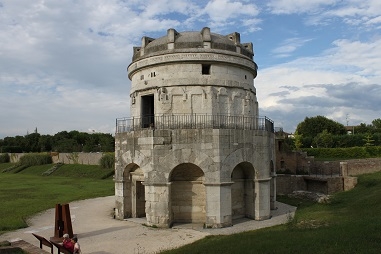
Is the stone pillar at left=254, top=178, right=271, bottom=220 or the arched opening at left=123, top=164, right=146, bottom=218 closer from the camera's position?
the stone pillar at left=254, top=178, right=271, bottom=220

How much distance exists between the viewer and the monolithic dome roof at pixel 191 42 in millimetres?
19422

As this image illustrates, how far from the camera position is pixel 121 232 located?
54.6ft

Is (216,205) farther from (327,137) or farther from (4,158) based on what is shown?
(4,158)

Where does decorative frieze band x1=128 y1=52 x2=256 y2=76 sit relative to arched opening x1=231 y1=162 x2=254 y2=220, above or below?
above

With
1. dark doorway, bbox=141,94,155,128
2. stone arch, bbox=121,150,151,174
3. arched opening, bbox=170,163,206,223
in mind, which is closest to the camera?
stone arch, bbox=121,150,151,174

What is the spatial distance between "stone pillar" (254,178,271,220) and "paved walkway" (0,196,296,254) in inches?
19.4

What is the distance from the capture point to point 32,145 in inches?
4035

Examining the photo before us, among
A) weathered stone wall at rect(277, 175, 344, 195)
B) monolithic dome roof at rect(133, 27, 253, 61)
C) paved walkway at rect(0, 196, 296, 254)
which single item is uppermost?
monolithic dome roof at rect(133, 27, 253, 61)

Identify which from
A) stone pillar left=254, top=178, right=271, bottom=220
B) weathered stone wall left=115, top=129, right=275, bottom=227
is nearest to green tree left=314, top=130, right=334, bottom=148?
stone pillar left=254, top=178, right=271, bottom=220

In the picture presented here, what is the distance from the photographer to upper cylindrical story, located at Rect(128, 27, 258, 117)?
62.8 feet

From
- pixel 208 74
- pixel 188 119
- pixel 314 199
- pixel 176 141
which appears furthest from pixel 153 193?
pixel 314 199

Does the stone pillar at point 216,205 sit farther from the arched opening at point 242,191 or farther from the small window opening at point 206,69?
the small window opening at point 206,69

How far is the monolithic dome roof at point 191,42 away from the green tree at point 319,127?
53543 millimetres

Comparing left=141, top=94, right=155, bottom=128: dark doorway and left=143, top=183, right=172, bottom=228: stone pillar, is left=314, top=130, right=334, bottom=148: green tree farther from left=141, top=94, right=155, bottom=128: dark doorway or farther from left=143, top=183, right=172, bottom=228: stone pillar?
left=143, top=183, right=172, bottom=228: stone pillar
